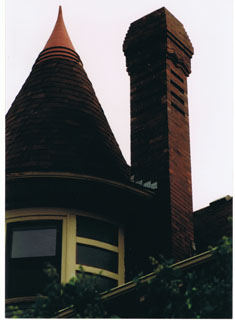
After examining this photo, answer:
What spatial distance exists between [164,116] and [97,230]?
2.85m

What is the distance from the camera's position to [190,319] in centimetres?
959

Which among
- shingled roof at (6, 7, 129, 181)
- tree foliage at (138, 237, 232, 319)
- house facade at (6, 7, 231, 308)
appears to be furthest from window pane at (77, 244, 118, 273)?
tree foliage at (138, 237, 232, 319)

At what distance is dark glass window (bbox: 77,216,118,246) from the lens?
1348 centimetres

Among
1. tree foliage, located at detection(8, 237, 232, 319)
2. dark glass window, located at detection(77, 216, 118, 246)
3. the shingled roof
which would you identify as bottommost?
tree foliage, located at detection(8, 237, 232, 319)

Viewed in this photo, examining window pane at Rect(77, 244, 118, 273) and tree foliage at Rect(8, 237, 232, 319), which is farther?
window pane at Rect(77, 244, 118, 273)

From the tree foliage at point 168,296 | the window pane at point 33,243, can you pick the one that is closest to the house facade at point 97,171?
the window pane at point 33,243

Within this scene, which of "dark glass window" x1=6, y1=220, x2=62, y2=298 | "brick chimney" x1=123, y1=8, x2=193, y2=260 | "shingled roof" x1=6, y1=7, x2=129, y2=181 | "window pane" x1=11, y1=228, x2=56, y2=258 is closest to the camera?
"dark glass window" x1=6, y1=220, x2=62, y2=298

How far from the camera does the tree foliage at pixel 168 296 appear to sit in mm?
9680

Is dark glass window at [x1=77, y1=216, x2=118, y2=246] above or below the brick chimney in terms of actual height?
below

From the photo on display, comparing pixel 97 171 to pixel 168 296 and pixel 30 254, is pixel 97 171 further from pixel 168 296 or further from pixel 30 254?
pixel 168 296

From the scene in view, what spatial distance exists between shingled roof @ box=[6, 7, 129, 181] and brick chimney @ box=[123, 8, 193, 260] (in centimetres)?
60

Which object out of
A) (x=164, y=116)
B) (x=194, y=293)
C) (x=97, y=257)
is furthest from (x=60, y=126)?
(x=194, y=293)

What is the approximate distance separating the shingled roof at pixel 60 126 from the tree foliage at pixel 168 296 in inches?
150

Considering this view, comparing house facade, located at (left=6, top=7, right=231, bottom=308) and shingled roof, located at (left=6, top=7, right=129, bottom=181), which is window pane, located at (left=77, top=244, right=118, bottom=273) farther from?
shingled roof, located at (left=6, top=7, right=129, bottom=181)
